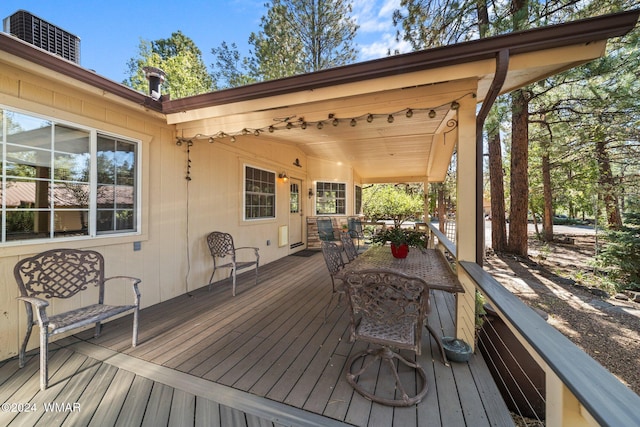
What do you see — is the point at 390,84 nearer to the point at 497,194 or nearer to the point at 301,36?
the point at 497,194

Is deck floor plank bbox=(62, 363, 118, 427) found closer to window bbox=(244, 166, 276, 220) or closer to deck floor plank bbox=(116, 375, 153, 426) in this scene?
deck floor plank bbox=(116, 375, 153, 426)

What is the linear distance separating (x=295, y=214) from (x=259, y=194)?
1.87 meters

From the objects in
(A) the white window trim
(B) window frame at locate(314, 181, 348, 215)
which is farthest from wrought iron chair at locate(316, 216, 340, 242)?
(A) the white window trim

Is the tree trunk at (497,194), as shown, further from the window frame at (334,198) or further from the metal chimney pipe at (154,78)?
the metal chimney pipe at (154,78)

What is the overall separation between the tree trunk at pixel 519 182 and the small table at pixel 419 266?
5.76 meters

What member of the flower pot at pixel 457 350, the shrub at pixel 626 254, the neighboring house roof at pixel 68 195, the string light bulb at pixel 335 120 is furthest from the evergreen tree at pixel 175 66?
the shrub at pixel 626 254

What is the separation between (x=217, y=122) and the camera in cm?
324

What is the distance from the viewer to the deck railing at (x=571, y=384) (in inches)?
26.7

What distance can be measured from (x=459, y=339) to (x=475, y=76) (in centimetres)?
233

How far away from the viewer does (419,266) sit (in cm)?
288

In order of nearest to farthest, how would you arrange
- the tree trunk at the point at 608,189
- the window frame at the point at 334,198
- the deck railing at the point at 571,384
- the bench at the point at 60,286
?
the deck railing at the point at 571,384 < the bench at the point at 60,286 < the window frame at the point at 334,198 < the tree trunk at the point at 608,189

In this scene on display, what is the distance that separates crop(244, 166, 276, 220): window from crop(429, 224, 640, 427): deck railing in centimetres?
461

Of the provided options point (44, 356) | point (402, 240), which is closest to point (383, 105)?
point (402, 240)

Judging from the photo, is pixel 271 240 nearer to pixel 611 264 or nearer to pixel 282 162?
pixel 282 162
